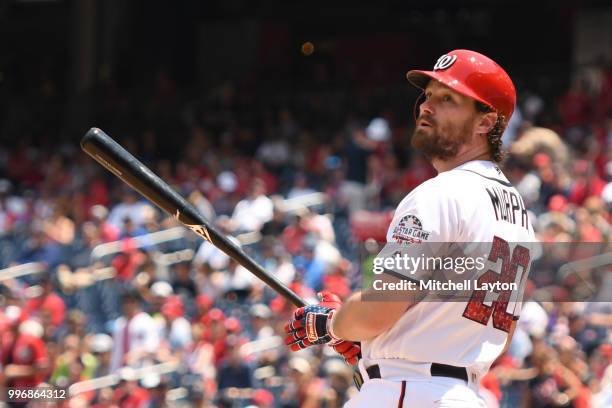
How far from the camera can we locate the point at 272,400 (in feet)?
27.4

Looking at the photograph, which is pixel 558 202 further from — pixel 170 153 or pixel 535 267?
pixel 170 153

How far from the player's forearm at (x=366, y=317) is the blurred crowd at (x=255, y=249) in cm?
438

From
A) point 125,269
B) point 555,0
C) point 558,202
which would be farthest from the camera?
point 555,0

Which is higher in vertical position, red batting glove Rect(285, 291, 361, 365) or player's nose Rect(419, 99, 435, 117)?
player's nose Rect(419, 99, 435, 117)

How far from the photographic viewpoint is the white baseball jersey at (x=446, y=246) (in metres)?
3.02

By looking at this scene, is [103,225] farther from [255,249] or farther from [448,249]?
[448,249]

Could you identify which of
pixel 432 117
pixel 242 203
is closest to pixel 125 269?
pixel 242 203

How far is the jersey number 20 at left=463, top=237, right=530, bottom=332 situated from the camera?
3.12 metres

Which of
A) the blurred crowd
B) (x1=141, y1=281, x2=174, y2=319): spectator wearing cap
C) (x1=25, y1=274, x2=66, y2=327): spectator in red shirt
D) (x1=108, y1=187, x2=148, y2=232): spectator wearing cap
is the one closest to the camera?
the blurred crowd

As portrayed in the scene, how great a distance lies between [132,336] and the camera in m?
9.61

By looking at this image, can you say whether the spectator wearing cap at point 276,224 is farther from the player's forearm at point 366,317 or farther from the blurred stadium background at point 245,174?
the player's forearm at point 366,317

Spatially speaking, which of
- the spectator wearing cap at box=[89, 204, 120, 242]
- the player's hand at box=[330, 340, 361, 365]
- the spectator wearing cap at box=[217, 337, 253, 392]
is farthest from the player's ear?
the spectator wearing cap at box=[89, 204, 120, 242]

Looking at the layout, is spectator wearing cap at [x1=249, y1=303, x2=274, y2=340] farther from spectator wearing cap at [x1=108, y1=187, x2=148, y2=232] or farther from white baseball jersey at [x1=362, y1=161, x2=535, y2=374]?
white baseball jersey at [x1=362, y1=161, x2=535, y2=374]

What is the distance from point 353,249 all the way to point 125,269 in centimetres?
220
